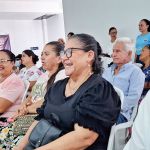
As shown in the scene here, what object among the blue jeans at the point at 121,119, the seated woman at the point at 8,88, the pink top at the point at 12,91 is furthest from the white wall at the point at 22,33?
the blue jeans at the point at 121,119

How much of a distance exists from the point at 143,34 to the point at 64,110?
340 cm

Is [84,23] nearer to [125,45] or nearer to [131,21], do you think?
[131,21]

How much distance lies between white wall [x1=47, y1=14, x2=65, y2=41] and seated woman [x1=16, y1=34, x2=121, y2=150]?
888 centimetres

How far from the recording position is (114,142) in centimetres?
157

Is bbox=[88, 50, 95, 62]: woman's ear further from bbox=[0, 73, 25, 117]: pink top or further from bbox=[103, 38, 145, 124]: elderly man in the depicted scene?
bbox=[0, 73, 25, 117]: pink top

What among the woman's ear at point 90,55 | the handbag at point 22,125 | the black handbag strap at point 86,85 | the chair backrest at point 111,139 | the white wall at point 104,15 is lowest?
the handbag at point 22,125

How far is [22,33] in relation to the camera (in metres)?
11.0

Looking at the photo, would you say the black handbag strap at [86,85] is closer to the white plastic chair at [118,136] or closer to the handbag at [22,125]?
the white plastic chair at [118,136]

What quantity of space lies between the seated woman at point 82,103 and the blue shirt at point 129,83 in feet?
2.33

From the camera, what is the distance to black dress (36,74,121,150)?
4.56ft

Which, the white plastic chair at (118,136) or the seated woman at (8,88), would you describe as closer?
the white plastic chair at (118,136)

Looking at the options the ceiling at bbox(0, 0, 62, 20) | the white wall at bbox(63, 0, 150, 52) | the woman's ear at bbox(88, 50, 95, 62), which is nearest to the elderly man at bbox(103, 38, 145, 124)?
the woman's ear at bbox(88, 50, 95, 62)

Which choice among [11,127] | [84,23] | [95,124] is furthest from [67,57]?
[84,23]

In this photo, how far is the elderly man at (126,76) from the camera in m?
2.27
